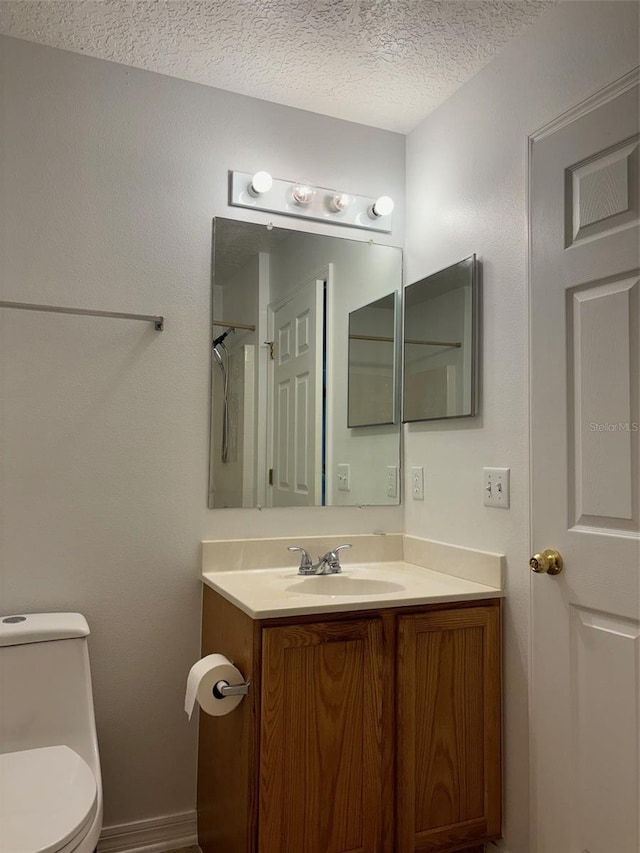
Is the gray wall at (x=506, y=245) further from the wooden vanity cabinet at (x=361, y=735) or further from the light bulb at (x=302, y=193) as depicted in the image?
the light bulb at (x=302, y=193)

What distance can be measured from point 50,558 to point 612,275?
1.73 metres

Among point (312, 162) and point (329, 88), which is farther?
point (312, 162)

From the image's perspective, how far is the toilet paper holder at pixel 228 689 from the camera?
1688mm

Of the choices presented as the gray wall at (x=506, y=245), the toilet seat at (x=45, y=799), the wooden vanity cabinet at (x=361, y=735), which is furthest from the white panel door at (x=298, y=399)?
the toilet seat at (x=45, y=799)

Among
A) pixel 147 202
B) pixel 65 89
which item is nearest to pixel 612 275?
pixel 147 202

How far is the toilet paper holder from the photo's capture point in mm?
1688

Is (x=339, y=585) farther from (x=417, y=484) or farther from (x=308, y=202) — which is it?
(x=308, y=202)

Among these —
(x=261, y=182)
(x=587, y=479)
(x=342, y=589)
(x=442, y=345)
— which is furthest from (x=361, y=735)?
(x=261, y=182)

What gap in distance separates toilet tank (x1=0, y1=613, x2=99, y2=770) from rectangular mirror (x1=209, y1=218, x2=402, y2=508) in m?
0.64

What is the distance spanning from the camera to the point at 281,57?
6.73 feet

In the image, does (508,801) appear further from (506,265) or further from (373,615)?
(506,265)

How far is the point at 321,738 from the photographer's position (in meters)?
1.69

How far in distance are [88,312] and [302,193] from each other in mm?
851

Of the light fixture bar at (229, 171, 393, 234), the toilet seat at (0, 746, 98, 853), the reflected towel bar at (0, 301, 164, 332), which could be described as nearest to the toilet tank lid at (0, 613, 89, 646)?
the toilet seat at (0, 746, 98, 853)
